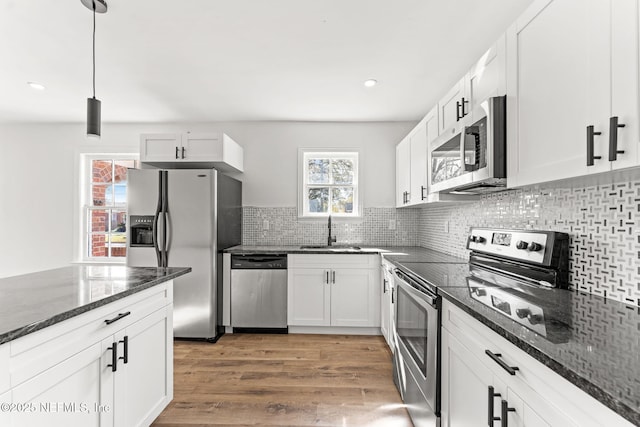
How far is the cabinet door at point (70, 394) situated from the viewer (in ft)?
3.30

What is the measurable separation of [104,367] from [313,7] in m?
2.11

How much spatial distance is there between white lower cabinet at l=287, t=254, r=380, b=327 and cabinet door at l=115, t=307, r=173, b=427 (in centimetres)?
163

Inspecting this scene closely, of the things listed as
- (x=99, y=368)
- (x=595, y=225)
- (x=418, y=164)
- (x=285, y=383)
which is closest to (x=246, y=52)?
(x=418, y=164)

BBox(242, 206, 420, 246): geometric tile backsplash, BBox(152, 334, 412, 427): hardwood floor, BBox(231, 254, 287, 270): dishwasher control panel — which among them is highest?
BBox(242, 206, 420, 246): geometric tile backsplash

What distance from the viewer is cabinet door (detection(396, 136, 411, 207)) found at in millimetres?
3346

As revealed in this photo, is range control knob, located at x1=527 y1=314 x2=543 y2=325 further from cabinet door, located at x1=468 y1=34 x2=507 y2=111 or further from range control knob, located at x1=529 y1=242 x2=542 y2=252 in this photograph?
cabinet door, located at x1=468 y1=34 x2=507 y2=111

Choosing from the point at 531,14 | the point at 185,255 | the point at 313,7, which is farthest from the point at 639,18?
the point at 185,255

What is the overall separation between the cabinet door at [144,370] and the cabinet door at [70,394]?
0.28ft

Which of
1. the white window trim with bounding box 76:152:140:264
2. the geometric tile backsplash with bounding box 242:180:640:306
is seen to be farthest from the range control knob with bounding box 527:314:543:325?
the white window trim with bounding box 76:152:140:264

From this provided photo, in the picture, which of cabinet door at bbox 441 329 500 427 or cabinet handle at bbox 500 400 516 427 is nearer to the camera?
cabinet handle at bbox 500 400 516 427

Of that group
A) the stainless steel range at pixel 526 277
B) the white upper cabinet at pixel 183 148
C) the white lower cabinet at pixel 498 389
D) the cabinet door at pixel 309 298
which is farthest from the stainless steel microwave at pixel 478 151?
the white upper cabinet at pixel 183 148

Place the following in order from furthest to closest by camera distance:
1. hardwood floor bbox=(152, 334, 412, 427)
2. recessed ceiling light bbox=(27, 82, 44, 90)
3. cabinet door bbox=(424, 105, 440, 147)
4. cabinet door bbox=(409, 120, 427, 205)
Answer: recessed ceiling light bbox=(27, 82, 44, 90) → cabinet door bbox=(409, 120, 427, 205) → cabinet door bbox=(424, 105, 440, 147) → hardwood floor bbox=(152, 334, 412, 427)

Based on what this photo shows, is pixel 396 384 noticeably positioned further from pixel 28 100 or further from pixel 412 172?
pixel 28 100

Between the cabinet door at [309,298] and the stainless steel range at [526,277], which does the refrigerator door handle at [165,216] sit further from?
the stainless steel range at [526,277]
